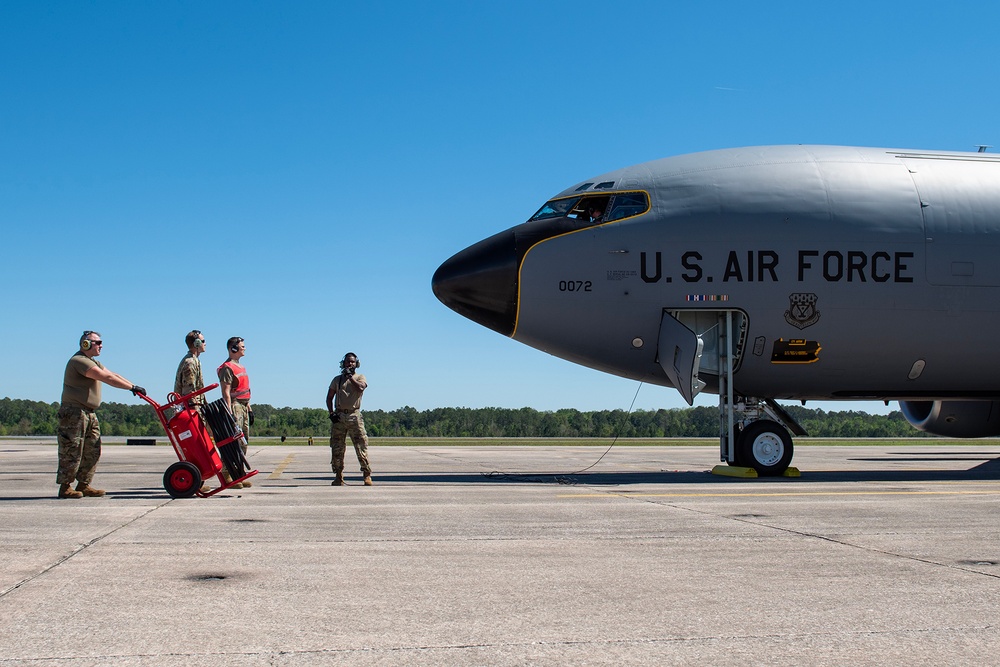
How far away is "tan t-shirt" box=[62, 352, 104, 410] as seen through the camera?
11430 mm

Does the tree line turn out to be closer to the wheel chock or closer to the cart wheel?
the wheel chock

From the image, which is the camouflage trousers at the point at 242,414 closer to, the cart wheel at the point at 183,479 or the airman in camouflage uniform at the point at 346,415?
the airman in camouflage uniform at the point at 346,415

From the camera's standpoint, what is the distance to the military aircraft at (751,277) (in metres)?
15.6

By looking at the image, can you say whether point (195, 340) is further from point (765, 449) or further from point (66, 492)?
point (765, 449)

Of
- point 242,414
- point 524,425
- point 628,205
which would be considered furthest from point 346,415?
point 524,425

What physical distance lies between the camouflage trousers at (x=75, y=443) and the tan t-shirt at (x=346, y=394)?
3.58 meters

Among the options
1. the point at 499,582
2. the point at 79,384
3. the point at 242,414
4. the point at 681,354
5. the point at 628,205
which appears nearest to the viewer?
the point at 499,582

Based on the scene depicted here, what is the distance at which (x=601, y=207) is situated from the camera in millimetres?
→ 15984

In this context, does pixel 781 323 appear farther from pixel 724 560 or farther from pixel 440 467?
pixel 724 560

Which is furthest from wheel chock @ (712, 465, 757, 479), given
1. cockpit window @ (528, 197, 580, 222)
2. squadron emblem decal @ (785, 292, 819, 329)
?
cockpit window @ (528, 197, 580, 222)

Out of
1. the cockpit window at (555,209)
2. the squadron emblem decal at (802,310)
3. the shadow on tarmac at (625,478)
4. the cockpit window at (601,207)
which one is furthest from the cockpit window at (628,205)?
the shadow on tarmac at (625,478)

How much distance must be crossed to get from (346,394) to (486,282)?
3.09m

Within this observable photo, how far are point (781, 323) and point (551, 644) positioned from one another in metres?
12.4

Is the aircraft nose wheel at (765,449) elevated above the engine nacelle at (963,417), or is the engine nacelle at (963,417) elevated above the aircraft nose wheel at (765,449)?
the engine nacelle at (963,417)
